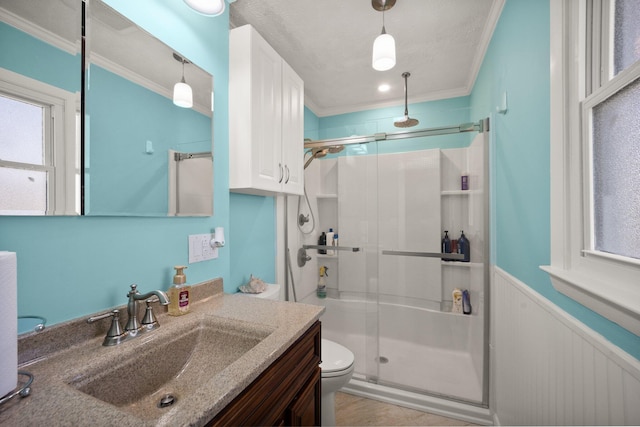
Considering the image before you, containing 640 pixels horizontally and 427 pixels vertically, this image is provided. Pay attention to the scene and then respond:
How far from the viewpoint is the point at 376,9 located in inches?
57.2

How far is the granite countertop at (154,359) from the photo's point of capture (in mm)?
491

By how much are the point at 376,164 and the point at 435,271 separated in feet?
3.47

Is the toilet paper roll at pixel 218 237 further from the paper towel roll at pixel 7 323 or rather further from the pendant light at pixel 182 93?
the paper towel roll at pixel 7 323

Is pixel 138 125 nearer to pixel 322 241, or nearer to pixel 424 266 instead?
pixel 322 241

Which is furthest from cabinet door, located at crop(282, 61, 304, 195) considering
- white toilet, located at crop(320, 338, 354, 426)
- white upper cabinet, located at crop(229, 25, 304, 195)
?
white toilet, located at crop(320, 338, 354, 426)

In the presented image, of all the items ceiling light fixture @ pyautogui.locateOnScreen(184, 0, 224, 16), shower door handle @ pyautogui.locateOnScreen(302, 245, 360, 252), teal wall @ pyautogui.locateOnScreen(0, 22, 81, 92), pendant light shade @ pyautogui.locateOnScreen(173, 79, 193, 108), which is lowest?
shower door handle @ pyautogui.locateOnScreen(302, 245, 360, 252)

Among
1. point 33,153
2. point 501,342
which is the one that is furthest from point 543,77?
point 33,153

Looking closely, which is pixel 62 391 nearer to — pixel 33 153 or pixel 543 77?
pixel 33 153

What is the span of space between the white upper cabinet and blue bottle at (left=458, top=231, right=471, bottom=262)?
4.81 ft

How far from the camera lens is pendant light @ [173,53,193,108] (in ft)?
3.65

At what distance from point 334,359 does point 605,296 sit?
4.23 feet

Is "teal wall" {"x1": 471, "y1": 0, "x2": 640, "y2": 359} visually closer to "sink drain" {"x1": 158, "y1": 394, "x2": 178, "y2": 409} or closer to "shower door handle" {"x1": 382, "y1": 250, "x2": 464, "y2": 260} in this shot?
"shower door handle" {"x1": 382, "y1": 250, "x2": 464, "y2": 260}

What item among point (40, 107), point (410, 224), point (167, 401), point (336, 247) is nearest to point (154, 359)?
point (167, 401)

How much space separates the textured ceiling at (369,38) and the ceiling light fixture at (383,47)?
0.26ft
